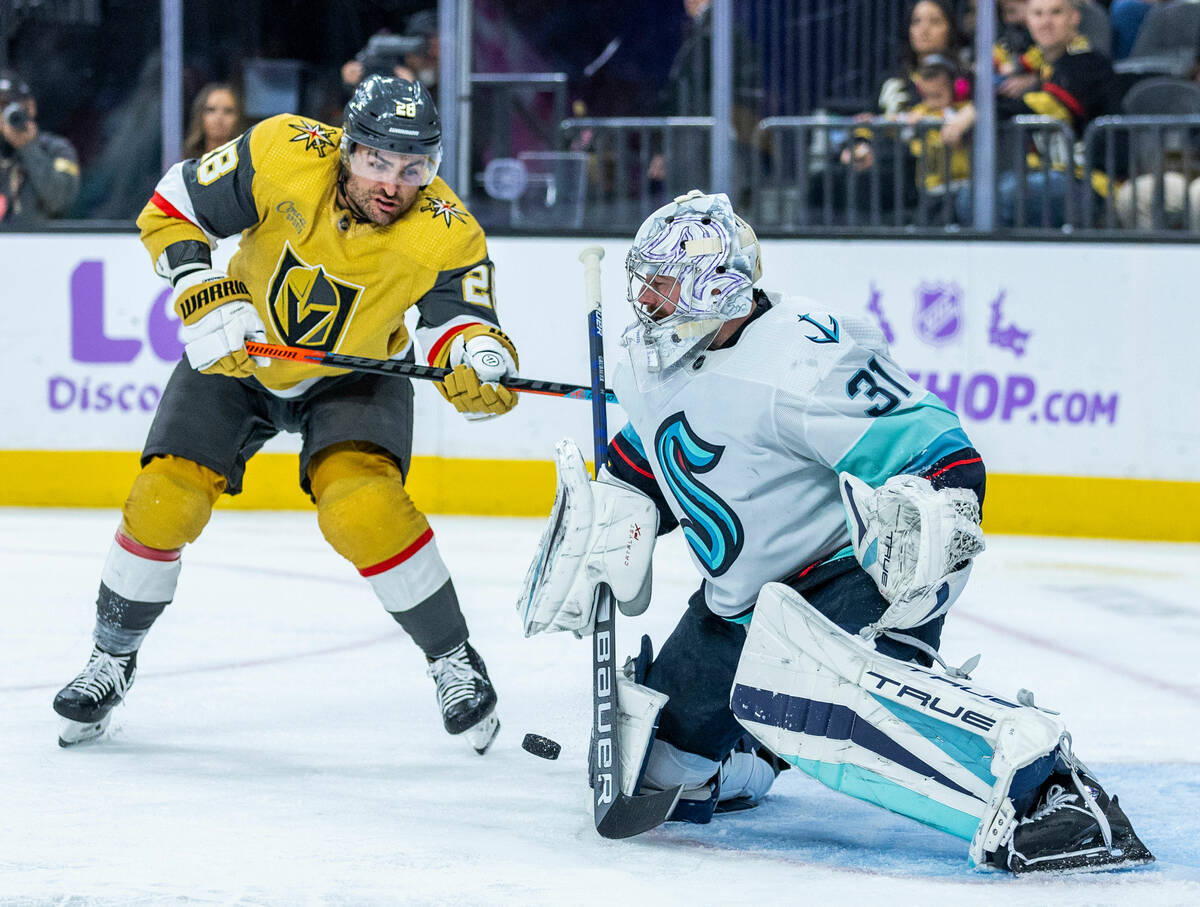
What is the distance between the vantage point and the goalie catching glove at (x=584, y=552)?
2.20m

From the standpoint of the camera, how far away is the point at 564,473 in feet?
7.25

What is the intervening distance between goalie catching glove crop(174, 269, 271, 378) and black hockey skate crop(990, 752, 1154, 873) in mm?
1343

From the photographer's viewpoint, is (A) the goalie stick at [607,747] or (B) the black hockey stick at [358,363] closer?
(A) the goalie stick at [607,747]

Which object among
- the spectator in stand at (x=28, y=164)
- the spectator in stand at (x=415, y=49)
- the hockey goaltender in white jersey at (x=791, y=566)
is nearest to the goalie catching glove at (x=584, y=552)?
the hockey goaltender in white jersey at (x=791, y=566)

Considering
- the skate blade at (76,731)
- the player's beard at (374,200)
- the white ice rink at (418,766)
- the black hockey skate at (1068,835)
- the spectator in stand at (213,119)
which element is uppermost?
the spectator in stand at (213,119)

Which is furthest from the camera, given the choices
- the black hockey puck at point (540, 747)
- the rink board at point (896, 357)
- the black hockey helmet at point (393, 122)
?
the rink board at point (896, 357)

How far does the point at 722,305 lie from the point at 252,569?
2.44m

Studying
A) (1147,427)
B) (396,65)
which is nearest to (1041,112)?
(1147,427)

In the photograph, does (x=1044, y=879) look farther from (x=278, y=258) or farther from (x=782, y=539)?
(x=278, y=258)

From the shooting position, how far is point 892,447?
206 centimetres

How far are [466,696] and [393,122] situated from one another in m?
0.89

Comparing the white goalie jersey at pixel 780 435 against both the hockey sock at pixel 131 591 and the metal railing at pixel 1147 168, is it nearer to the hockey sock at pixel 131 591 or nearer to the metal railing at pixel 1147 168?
the hockey sock at pixel 131 591

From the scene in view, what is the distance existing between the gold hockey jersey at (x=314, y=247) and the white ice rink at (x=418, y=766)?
0.63 metres

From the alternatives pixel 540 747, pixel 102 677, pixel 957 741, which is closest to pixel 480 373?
pixel 540 747
